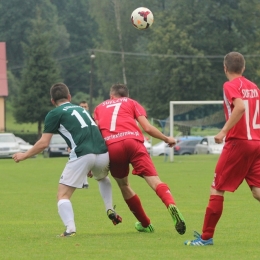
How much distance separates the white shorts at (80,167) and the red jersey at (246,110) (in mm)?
1866

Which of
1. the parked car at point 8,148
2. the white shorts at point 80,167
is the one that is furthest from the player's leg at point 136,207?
the parked car at point 8,148

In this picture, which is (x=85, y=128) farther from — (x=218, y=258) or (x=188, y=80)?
(x=188, y=80)

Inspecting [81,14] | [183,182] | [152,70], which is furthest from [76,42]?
[183,182]

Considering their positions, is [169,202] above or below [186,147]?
above

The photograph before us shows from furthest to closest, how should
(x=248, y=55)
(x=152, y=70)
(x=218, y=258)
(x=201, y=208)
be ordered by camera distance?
(x=152, y=70), (x=248, y=55), (x=201, y=208), (x=218, y=258)

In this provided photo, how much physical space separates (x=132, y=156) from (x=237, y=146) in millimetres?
1760

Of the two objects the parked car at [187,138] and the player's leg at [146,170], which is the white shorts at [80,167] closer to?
the player's leg at [146,170]

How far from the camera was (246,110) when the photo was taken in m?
8.36

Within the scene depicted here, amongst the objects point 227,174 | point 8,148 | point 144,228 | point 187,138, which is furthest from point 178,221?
point 187,138

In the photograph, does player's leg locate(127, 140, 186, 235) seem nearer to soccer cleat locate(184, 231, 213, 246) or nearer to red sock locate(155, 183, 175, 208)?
red sock locate(155, 183, 175, 208)

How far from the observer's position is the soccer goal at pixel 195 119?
4034 centimetres

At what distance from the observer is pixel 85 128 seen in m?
9.63

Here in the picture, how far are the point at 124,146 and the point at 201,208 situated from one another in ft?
13.9

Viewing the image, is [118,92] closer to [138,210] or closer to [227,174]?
[138,210]
